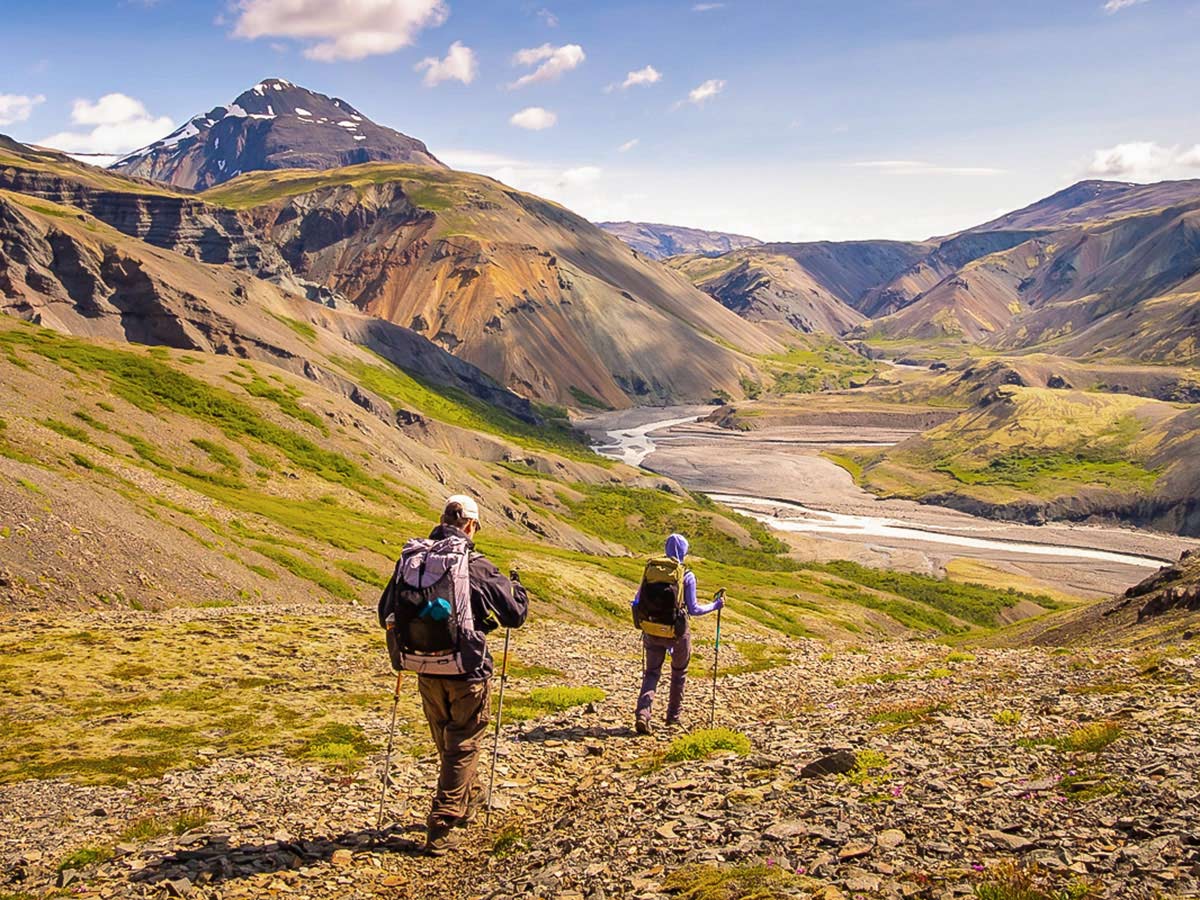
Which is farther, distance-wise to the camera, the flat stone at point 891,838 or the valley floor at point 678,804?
the flat stone at point 891,838

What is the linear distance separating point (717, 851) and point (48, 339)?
264 feet

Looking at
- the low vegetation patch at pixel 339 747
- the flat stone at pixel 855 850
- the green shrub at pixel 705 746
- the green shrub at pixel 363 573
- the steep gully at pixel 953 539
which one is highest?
the flat stone at pixel 855 850

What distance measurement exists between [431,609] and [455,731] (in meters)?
2.10

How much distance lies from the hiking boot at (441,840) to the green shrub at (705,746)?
15.2 feet

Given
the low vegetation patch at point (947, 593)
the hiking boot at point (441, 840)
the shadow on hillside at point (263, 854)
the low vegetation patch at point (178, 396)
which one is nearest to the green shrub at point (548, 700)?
the shadow on hillside at point (263, 854)

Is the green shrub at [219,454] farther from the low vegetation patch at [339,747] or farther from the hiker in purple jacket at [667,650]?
the hiker in purple jacket at [667,650]

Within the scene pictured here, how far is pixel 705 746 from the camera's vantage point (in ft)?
51.0

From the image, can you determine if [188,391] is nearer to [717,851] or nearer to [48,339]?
[48,339]

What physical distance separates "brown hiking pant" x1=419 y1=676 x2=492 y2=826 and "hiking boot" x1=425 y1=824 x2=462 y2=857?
13 cm

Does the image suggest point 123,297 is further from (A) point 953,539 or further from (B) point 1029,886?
(A) point 953,539

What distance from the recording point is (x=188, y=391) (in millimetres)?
72562

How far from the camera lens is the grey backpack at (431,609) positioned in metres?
12.1

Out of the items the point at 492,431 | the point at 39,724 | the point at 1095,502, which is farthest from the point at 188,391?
the point at 1095,502

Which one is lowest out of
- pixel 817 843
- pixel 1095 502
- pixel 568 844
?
pixel 1095 502
